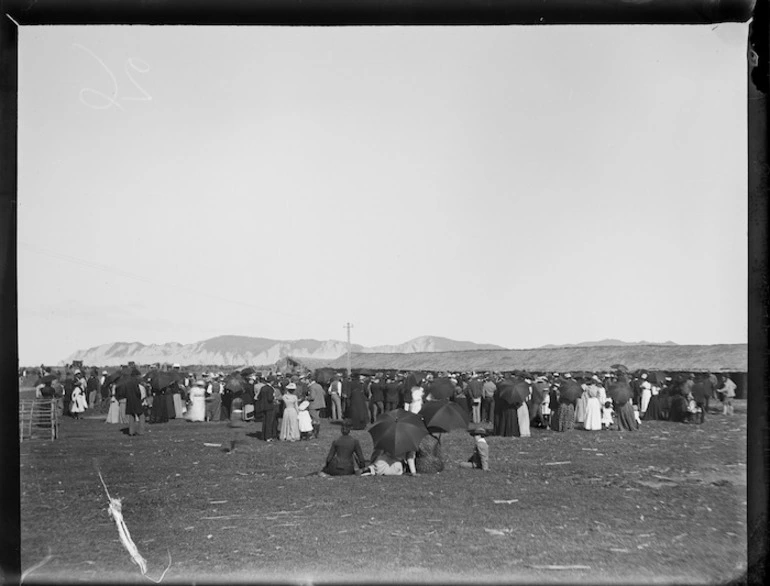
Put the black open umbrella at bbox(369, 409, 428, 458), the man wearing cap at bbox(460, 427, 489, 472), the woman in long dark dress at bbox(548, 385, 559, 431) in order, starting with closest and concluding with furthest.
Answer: the black open umbrella at bbox(369, 409, 428, 458), the man wearing cap at bbox(460, 427, 489, 472), the woman in long dark dress at bbox(548, 385, 559, 431)

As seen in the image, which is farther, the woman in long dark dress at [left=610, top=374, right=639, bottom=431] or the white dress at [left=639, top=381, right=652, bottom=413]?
the white dress at [left=639, top=381, right=652, bottom=413]

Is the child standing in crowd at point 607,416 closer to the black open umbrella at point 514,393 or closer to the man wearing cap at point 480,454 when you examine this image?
the black open umbrella at point 514,393

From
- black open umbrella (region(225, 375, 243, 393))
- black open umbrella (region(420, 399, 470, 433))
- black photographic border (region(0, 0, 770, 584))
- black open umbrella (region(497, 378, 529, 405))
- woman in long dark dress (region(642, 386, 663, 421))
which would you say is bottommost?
woman in long dark dress (region(642, 386, 663, 421))

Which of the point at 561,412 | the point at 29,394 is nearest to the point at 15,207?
the point at 561,412

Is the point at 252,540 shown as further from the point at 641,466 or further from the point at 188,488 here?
the point at 641,466

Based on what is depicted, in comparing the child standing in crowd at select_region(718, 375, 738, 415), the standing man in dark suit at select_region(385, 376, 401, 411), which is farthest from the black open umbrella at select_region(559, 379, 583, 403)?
the child standing in crowd at select_region(718, 375, 738, 415)

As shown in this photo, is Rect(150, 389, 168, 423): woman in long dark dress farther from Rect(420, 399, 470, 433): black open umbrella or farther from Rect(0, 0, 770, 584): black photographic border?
Rect(0, 0, 770, 584): black photographic border

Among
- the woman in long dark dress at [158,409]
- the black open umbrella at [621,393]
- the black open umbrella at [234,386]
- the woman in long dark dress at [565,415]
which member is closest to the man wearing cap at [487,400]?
the woman in long dark dress at [565,415]
